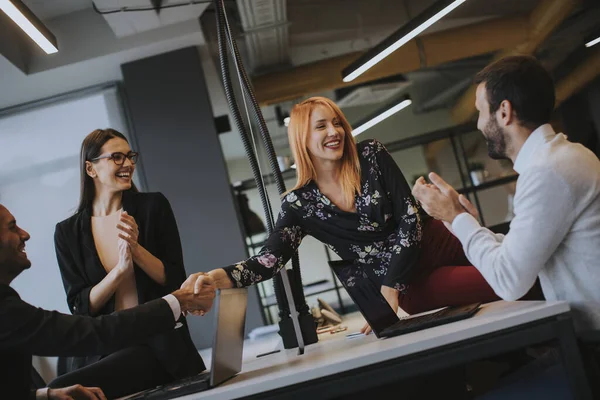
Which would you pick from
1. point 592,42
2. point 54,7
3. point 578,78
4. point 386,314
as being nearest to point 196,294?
point 386,314

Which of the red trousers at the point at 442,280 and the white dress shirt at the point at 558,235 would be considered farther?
the red trousers at the point at 442,280

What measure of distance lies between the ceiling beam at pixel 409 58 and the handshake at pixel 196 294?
5237 mm

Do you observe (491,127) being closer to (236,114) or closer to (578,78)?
(236,114)

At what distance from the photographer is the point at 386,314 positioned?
1.80 metres

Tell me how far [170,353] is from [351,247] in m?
0.74

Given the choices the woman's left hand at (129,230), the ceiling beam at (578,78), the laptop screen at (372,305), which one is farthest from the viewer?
the ceiling beam at (578,78)

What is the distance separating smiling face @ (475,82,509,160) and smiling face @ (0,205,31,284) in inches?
44.8

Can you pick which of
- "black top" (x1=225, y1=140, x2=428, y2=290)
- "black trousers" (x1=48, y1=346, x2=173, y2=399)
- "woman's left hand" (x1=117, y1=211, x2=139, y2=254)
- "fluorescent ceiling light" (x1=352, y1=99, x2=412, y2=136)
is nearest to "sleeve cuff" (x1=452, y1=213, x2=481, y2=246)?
"black top" (x1=225, y1=140, x2=428, y2=290)

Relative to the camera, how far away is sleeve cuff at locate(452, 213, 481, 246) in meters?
1.57

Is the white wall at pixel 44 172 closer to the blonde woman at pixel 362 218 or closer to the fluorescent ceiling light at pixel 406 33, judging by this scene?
the fluorescent ceiling light at pixel 406 33

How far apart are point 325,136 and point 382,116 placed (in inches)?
197

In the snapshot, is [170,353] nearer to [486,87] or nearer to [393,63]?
[486,87]

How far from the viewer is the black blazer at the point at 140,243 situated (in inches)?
95.9

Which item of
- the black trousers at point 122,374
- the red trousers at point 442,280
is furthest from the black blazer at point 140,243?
the red trousers at point 442,280
